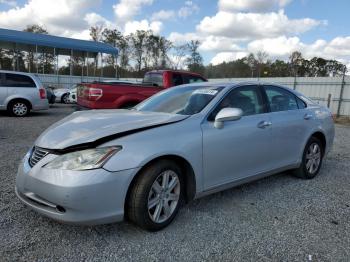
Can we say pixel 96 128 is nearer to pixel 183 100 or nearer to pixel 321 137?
pixel 183 100

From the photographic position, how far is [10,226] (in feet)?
10.3

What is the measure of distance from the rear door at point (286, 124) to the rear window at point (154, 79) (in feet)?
19.1

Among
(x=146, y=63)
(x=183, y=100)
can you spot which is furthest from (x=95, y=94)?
(x=146, y=63)

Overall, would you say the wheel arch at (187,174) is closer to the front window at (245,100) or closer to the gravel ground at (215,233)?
the gravel ground at (215,233)

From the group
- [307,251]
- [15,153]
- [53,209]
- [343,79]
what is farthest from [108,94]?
[343,79]

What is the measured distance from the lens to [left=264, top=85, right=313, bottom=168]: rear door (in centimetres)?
435

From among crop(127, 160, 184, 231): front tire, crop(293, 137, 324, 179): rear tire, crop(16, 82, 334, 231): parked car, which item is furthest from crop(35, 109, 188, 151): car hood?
crop(293, 137, 324, 179): rear tire

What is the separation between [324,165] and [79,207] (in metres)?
4.96

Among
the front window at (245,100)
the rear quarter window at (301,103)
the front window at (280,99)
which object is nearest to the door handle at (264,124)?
the front window at (245,100)

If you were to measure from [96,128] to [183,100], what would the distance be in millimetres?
1336

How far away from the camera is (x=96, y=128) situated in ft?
10.2

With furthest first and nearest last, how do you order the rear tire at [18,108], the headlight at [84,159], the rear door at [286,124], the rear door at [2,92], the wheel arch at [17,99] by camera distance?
the rear tire at [18,108] → the wheel arch at [17,99] → the rear door at [2,92] → the rear door at [286,124] → the headlight at [84,159]

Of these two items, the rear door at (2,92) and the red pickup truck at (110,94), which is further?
the rear door at (2,92)

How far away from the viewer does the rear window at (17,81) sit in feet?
37.8
